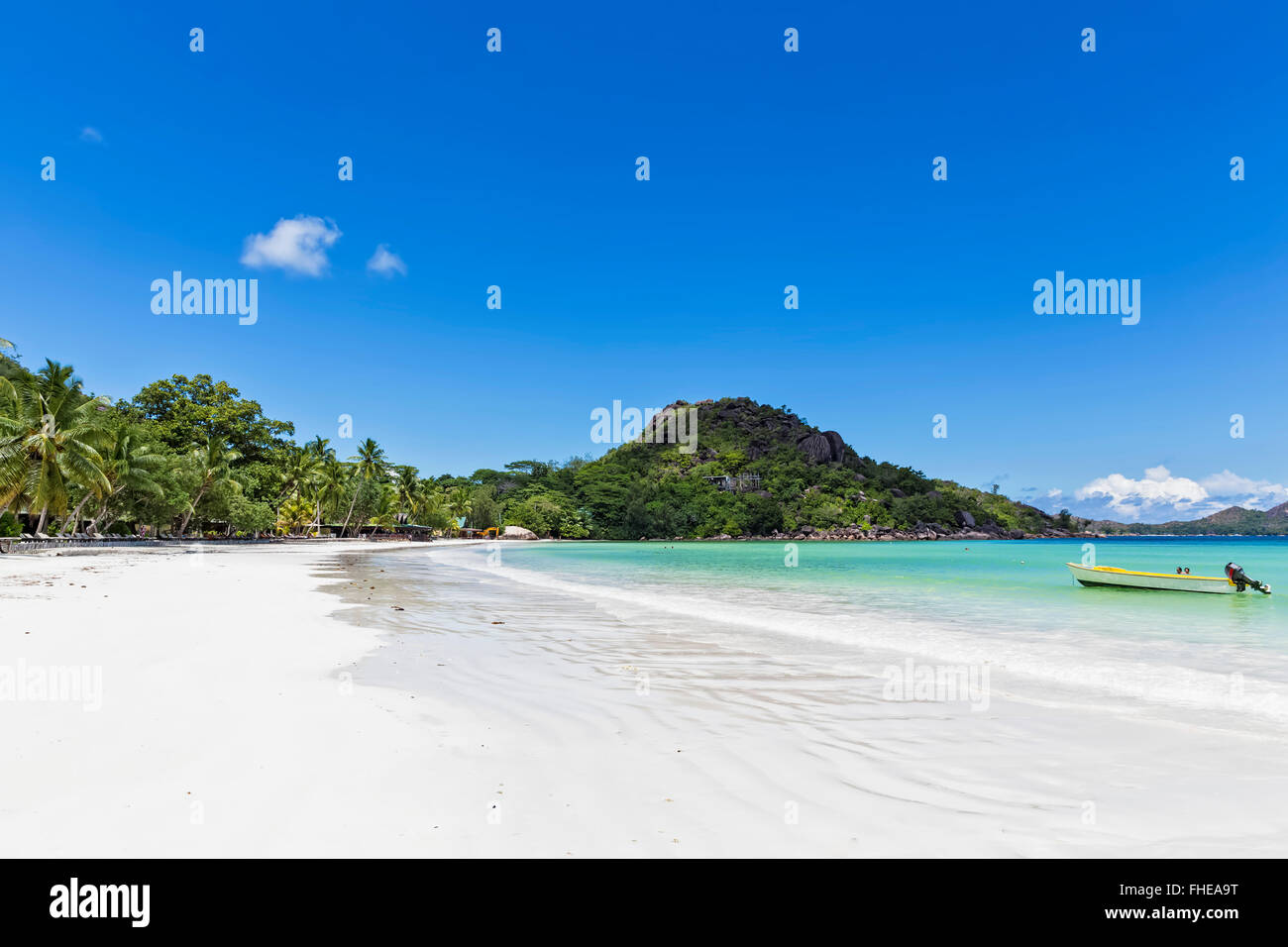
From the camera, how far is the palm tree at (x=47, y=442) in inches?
1146

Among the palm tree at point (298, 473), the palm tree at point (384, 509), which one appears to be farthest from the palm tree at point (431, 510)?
the palm tree at point (298, 473)

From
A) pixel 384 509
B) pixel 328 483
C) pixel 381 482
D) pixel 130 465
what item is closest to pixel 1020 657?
pixel 130 465

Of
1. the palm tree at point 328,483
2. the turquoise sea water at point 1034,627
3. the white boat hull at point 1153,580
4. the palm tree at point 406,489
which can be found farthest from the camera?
the palm tree at point 406,489

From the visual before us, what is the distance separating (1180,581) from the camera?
2152 centimetres

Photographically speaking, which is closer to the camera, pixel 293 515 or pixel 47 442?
pixel 47 442

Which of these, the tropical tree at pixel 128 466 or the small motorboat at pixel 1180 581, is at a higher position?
the tropical tree at pixel 128 466

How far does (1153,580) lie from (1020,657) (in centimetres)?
1653

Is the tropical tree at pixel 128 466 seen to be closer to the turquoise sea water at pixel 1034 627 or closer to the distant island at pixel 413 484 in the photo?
the distant island at pixel 413 484

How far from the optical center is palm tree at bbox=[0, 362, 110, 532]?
2911cm

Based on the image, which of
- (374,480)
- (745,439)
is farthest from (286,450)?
(745,439)

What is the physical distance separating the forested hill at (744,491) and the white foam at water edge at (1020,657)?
350ft

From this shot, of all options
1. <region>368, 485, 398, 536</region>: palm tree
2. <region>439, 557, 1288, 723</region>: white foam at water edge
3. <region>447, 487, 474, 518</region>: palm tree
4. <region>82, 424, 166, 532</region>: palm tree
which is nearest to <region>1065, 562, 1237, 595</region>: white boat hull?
<region>439, 557, 1288, 723</region>: white foam at water edge

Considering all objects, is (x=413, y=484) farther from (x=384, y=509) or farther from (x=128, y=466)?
(x=128, y=466)

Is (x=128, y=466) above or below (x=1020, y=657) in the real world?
above
